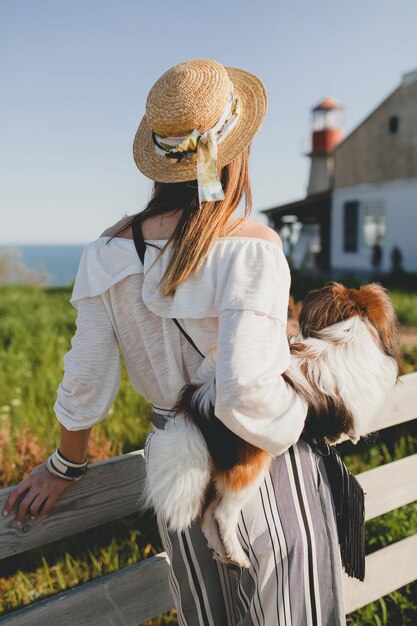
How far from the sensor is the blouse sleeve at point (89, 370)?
137 centimetres

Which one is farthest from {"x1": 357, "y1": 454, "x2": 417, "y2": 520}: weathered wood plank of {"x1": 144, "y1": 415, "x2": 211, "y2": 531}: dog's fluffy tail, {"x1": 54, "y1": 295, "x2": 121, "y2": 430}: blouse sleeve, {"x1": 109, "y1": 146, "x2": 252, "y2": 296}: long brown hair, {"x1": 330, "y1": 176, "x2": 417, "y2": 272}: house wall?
{"x1": 330, "y1": 176, "x2": 417, "y2": 272}: house wall

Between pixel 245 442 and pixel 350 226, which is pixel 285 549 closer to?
pixel 245 442

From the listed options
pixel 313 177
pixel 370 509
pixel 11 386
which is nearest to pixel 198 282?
pixel 370 509

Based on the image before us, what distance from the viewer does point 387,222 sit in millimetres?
18641

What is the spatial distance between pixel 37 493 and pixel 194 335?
666 mm

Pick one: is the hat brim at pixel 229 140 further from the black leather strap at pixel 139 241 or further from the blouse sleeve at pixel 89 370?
the blouse sleeve at pixel 89 370

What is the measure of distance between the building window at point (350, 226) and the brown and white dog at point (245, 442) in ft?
64.1

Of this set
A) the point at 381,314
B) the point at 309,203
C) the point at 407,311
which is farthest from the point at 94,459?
the point at 309,203

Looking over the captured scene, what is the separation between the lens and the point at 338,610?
144 centimetres

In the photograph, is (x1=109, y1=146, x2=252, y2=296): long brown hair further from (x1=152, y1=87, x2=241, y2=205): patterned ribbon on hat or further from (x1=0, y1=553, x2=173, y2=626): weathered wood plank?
(x1=0, y1=553, x2=173, y2=626): weathered wood plank

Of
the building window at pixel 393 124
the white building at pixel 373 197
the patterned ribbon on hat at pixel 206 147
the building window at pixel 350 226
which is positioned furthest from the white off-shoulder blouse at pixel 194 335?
the building window at pixel 350 226

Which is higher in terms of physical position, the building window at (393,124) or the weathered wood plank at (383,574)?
the building window at (393,124)

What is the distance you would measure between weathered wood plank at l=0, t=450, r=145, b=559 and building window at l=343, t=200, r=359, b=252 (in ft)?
63.7

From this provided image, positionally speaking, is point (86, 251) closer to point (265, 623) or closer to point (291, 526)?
point (291, 526)
